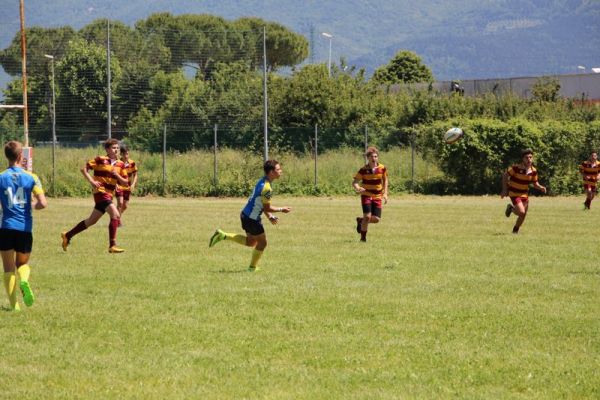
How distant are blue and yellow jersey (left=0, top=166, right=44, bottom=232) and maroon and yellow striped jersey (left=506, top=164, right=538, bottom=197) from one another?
39.9 feet

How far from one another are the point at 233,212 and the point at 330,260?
12.4 meters

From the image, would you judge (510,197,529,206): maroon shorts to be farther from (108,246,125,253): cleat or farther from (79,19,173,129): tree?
(79,19,173,129): tree

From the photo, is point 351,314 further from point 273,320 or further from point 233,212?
point 233,212

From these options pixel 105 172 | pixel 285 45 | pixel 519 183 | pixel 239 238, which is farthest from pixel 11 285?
pixel 285 45

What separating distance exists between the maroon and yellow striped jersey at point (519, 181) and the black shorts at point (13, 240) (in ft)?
40.2

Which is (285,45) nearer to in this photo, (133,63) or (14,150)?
(133,63)

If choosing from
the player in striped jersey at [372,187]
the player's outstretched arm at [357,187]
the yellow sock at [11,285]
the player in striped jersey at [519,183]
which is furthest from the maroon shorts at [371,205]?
the yellow sock at [11,285]

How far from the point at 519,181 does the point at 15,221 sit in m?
12.5

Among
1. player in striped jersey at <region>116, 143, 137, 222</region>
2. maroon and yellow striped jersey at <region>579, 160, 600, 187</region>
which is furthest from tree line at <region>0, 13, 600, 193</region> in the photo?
player in striped jersey at <region>116, 143, 137, 222</region>

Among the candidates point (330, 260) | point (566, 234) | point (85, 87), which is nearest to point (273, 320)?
point (330, 260)

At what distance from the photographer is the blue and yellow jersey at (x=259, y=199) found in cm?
1420

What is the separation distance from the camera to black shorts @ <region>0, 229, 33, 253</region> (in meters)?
10.9

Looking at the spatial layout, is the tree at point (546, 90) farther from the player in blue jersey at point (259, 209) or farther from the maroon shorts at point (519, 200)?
the player in blue jersey at point (259, 209)

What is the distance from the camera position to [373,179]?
1933 cm
